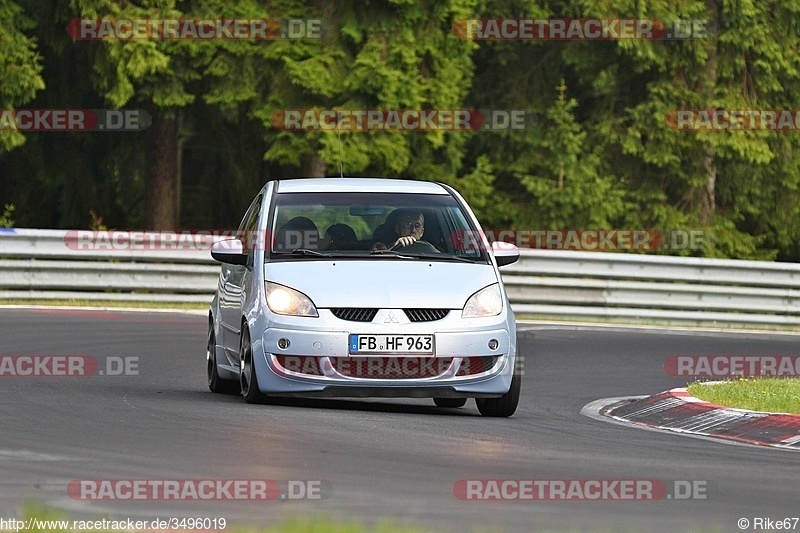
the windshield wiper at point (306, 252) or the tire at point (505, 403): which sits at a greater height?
the windshield wiper at point (306, 252)

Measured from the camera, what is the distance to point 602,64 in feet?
110

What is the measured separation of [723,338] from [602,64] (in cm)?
1324

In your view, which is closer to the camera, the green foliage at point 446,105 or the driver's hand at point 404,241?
the driver's hand at point 404,241

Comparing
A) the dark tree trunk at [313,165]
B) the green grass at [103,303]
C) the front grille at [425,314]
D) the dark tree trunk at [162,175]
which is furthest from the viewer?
the dark tree trunk at [162,175]

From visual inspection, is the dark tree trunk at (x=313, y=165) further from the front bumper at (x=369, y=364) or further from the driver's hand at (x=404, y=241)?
the front bumper at (x=369, y=364)

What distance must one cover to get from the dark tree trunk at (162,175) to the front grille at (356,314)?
18330 millimetres

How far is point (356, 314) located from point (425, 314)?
45 centimetres

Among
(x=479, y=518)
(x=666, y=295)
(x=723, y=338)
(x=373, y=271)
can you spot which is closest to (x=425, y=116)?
(x=666, y=295)

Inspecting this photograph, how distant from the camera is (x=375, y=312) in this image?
11.1m

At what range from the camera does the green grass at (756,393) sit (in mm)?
12048

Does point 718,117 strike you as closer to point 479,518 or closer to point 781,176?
point 781,176
